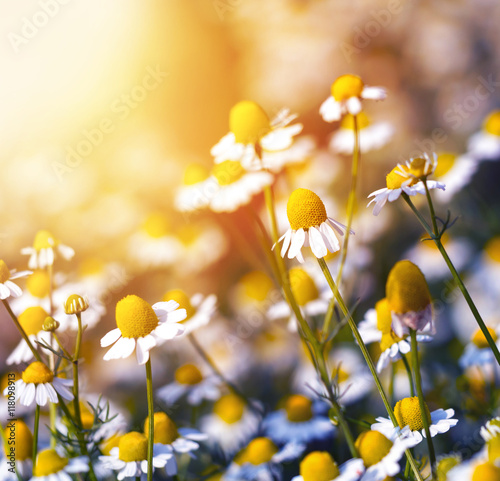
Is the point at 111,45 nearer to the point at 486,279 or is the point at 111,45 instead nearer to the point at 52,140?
the point at 52,140

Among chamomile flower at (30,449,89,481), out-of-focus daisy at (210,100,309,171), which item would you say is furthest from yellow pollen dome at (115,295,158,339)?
out-of-focus daisy at (210,100,309,171)

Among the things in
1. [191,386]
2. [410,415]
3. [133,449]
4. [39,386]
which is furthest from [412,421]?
[191,386]

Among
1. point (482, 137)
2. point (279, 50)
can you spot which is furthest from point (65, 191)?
point (482, 137)

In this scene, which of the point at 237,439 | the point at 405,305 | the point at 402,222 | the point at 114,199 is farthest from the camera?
the point at 114,199

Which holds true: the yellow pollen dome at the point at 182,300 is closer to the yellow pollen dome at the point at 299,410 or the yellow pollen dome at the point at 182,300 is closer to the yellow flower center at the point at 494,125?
the yellow pollen dome at the point at 299,410

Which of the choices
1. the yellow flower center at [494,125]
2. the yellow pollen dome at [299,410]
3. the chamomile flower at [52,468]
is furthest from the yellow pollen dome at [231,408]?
the yellow flower center at [494,125]

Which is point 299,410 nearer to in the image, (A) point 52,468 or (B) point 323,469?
(B) point 323,469
